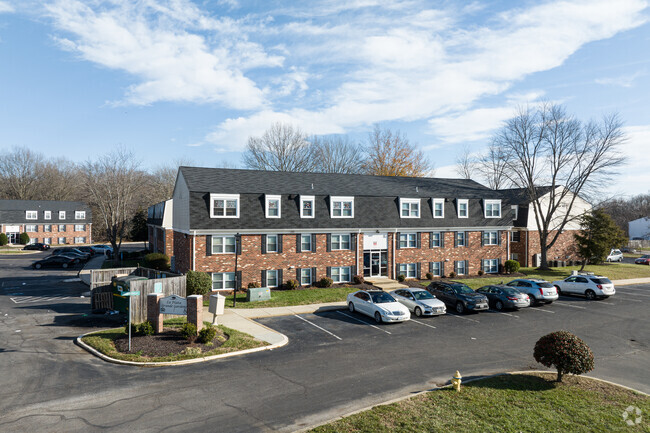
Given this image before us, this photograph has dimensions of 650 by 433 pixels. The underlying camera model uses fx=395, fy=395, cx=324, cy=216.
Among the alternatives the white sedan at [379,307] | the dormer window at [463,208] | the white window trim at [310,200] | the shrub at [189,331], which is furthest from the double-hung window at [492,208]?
the shrub at [189,331]

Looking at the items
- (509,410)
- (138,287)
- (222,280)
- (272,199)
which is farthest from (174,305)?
(509,410)

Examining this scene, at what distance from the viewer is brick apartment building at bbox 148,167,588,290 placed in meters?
27.6

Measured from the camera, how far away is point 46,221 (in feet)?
228

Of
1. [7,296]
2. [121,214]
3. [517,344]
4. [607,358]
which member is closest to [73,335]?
[7,296]

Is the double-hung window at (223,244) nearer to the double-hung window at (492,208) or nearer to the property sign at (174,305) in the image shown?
the property sign at (174,305)

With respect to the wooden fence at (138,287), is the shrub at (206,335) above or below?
below

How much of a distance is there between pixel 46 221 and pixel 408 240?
218 feet

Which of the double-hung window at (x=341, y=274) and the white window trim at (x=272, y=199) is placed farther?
the double-hung window at (x=341, y=274)

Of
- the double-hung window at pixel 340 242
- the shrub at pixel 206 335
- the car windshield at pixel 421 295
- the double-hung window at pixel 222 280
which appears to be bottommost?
the shrub at pixel 206 335

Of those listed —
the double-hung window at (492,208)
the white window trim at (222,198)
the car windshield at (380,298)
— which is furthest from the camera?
the double-hung window at (492,208)

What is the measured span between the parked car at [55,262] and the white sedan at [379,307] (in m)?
35.0

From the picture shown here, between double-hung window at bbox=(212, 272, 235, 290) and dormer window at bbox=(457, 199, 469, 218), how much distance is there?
69.8 ft

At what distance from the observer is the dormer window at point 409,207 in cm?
3391

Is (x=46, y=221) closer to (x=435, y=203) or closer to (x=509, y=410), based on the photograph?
(x=435, y=203)
